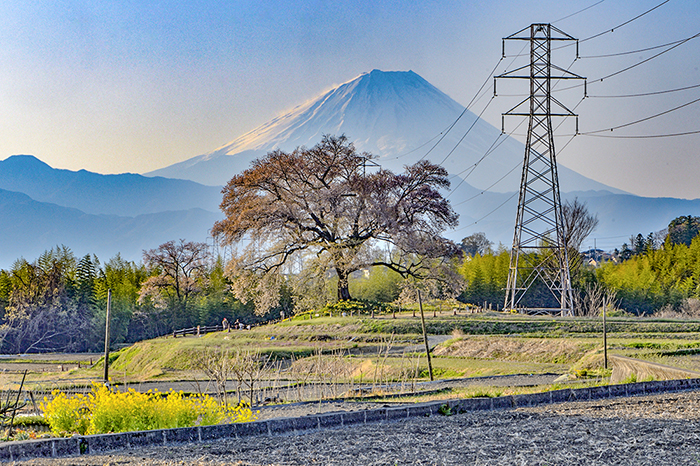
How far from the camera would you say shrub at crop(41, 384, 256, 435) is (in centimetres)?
766

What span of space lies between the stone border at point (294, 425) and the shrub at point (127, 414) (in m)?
0.69

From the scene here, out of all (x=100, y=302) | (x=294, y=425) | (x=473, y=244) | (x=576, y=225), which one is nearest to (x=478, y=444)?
(x=294, y=425)

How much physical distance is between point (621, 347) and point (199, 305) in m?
45.8

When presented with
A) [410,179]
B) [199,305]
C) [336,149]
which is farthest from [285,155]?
[199,305]

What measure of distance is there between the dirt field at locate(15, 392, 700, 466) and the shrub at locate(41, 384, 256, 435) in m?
0.99

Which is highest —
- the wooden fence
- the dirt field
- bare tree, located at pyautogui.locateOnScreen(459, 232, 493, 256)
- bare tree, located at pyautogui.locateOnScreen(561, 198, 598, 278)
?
bare tree, located at pyautogui.locateOnScreen(459, 232, 493, 256)

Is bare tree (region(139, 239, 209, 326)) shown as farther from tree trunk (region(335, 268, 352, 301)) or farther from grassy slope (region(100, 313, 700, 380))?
tree trunk (region(335, 268, 352, 301))

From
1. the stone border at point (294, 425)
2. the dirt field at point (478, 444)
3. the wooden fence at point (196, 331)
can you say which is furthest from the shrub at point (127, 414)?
the wooden fence at point (196, 331)

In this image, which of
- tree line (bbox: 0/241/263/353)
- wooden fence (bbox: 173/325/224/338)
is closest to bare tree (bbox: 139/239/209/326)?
tree line (bbox: 0/241/263/353)

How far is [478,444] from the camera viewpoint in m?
6.56

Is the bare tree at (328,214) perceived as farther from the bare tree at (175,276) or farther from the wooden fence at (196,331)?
the bare tree at (175,276)

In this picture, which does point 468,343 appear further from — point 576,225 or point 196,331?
point 576,225

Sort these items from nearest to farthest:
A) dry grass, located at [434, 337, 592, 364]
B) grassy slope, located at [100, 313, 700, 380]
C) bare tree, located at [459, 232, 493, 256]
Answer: grassy slope, located at [100, 313, 700, 380] < dry grass, located at [434, 337, 592, 364] < bare tree, located at [459, 232, 493, 256]

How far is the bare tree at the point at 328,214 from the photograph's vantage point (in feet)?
117
